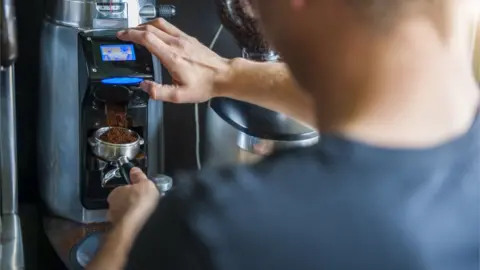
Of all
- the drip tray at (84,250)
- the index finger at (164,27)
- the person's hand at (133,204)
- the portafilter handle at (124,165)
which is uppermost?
the index finger at (164,27)

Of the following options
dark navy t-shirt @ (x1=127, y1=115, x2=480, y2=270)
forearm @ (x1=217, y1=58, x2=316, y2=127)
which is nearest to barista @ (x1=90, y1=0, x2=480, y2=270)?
dark navy t-shirt @ (x1=127, y1=115, x2=480, y2=270)

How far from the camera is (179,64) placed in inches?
37.5

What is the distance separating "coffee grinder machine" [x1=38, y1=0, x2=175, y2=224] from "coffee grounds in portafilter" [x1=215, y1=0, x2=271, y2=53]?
13 centimetres

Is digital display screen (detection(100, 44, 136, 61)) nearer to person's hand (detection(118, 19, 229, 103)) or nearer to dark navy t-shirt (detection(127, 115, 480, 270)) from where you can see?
person's hand (detection(118, 19, 229, 103))

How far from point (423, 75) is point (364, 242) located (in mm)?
114

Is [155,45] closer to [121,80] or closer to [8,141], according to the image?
[121,80]

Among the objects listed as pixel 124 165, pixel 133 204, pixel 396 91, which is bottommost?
pixel 124 165

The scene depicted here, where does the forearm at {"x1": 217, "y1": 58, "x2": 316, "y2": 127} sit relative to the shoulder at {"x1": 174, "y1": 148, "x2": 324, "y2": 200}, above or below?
below

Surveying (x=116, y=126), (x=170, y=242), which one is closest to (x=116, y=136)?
(x=116, y=126)

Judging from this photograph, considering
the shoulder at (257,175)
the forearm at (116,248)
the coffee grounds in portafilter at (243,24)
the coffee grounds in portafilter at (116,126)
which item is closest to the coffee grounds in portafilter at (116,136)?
the coffee grounds in portafilter at (116,126)

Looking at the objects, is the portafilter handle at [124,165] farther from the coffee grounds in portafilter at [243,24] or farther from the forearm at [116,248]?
the forearm at [116,248]

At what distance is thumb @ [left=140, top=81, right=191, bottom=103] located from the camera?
935 millimetres

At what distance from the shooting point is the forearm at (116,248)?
1.80ft

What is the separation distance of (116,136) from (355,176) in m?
0.60
